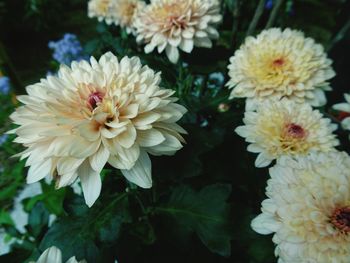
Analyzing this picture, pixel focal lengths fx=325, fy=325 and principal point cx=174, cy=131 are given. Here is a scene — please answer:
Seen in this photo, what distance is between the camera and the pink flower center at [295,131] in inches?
23.8

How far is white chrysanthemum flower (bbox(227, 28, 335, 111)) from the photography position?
69 centimetres

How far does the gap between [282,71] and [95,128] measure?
0.45 metres

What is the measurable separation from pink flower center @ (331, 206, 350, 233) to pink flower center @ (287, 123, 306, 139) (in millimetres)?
192

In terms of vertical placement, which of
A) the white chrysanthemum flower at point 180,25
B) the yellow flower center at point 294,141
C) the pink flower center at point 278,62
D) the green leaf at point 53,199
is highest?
the white chrysanthemum flower at point 180,25

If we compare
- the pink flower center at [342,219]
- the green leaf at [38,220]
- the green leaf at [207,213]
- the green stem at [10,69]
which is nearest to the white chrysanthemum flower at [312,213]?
the pink flower center at [342,219]

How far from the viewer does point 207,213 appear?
1.97ft

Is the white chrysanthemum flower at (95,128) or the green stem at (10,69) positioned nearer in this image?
the white chrysanthemum flower at (95,128)

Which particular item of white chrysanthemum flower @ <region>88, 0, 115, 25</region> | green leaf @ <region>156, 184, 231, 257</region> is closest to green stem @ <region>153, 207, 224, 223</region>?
green leaf @ <region>156, 184, 231, 257</region>

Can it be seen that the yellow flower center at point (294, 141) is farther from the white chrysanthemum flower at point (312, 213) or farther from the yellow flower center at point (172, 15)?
the yellow flower center at point (172, 15)

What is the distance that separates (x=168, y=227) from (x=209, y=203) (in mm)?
97

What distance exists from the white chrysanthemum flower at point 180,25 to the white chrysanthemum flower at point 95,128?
282 mm

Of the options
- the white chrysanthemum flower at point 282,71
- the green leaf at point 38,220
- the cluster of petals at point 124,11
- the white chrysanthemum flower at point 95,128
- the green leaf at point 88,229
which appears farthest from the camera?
the cluster of petals at point 124,11

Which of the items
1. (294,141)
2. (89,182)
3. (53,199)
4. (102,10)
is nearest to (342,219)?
(294,141)

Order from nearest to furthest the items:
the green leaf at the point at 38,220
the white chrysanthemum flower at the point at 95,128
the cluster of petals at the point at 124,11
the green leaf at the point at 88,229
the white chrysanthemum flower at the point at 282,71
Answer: the white chrysanthemum flower at the point at 95,128
the green leaf at the point at 88,229
the white chrysanthemum flower at the point at 282,71
the green leaf at the point at 38,220
the cluster of petals at the point at 124,11
